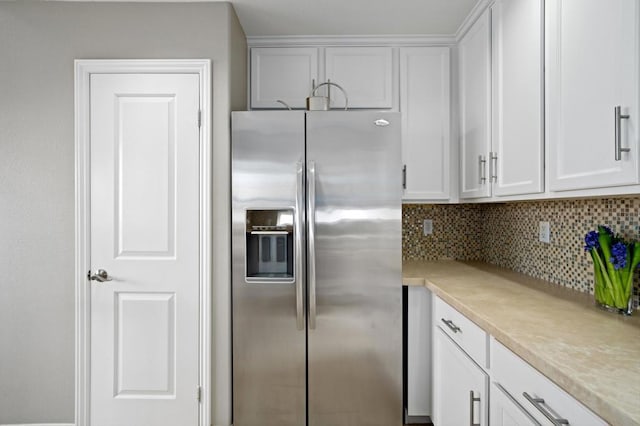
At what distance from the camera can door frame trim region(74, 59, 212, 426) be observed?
6.73 feet

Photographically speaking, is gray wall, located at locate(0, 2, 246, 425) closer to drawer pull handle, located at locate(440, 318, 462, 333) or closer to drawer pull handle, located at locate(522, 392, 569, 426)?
drawer pull handle, located at locate(440, 318, 462, 333)

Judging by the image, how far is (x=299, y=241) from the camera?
1.98 m

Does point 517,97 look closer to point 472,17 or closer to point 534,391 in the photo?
point 472,17

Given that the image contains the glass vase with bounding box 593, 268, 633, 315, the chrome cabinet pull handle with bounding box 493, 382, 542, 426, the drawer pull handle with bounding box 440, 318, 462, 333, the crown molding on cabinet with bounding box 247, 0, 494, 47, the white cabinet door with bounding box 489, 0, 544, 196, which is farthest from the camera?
the crown molding on cabinet with bounding box 247, 0, 494, 47

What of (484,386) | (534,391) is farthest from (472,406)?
(534,391)

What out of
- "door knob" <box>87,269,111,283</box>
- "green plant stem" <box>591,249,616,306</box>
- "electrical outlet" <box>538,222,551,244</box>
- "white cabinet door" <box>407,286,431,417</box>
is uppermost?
"electrical outlet" <box>538,222,551,244</box>

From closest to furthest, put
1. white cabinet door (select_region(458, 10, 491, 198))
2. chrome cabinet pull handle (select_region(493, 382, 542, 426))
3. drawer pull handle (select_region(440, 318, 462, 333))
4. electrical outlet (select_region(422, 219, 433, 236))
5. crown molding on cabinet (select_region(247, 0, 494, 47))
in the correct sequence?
1. chrome cabinet pull handle (select_region(493, 382, 542, 426))
2. drawer pull handle (select_region(440, 318, 462, 333))
3. white cabinet door (select_region(458, 10, 491, 198))
4. crown molding on cabinet (select_region(247, 0, 494, 47))
5. electrical outlet (select_region(422, 219, 433, 236))

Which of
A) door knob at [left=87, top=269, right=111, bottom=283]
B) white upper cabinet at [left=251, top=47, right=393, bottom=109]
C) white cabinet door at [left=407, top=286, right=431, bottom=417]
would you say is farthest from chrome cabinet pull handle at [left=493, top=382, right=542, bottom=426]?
door knob at [left=87, top=269, right=111, bottom=283]

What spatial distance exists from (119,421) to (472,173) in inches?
101

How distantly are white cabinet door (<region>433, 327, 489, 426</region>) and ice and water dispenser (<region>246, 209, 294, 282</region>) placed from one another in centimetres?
90

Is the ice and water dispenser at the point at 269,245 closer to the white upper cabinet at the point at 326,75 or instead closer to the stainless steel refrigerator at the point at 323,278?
the stainless steel refrigerator at the point at 323,278

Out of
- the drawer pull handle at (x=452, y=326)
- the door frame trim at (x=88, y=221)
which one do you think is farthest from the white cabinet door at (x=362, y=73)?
the drawer pull handle at (x=452, y=326)

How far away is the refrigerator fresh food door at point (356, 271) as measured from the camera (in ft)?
6.70

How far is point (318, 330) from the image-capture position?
205 centimetres
